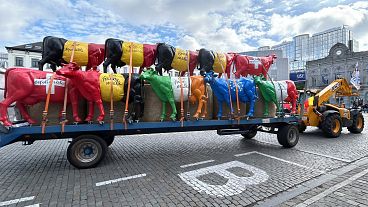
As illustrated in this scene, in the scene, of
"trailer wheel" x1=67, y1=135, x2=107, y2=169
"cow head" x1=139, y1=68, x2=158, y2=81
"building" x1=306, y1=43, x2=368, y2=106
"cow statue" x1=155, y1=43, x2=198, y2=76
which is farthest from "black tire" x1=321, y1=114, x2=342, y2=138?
"building" x1=306, y1=43, x2=368, y2=106

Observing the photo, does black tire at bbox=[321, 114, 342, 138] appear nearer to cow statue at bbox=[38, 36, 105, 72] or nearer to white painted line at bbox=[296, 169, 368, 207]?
white painted line at bbox=[296, 169, 368, 207]

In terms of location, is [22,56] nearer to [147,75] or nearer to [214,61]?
[214,61]

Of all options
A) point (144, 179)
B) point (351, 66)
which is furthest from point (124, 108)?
point (351, 66)

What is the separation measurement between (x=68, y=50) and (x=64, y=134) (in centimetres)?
208

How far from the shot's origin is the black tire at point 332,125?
30.3 ft

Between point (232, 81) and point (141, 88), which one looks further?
point (232, 81)

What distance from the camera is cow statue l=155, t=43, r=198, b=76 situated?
654 cm

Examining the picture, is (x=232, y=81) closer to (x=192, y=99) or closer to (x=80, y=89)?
(x=192, y=99)

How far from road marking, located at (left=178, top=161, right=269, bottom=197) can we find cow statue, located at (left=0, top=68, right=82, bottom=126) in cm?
275

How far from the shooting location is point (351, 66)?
145 feet

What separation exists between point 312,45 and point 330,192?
241ft

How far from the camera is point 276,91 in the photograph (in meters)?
6.97

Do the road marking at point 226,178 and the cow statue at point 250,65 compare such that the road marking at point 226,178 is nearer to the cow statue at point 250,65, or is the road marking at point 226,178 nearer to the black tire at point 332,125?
the cow statue at point 250,65

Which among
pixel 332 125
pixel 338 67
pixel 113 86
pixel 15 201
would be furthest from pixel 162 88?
pixel 338 67
